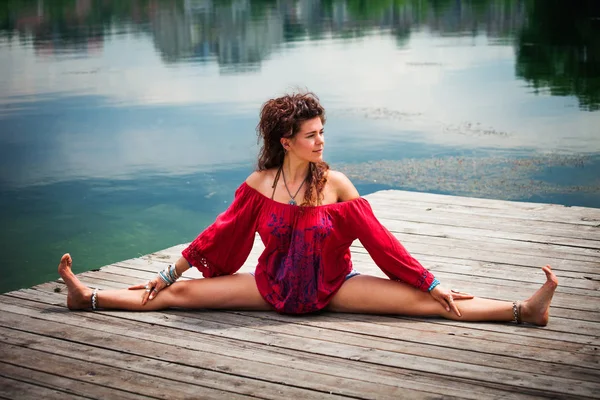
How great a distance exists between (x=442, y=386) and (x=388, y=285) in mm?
689

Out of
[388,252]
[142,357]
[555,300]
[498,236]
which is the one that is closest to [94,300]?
[142,357]

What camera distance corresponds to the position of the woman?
3.15 m

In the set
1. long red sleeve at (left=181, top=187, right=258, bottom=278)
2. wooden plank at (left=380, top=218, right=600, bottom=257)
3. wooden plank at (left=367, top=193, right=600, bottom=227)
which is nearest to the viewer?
long red sleeve at (left=181, top=187, right=258, bottom=278)

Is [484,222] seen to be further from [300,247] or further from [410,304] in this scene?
[300,247]

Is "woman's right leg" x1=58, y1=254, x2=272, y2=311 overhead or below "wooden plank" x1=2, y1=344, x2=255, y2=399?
overhead

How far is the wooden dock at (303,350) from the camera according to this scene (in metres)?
2.57

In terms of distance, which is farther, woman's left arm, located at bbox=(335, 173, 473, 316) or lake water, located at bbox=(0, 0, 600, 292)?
lake water, located at bbox=(0, 0, 600, 292)

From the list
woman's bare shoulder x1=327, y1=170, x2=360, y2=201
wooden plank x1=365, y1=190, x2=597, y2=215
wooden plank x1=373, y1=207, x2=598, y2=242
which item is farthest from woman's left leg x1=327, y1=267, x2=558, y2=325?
wooden plank x1=365, y1=190, x2=597, y2=215

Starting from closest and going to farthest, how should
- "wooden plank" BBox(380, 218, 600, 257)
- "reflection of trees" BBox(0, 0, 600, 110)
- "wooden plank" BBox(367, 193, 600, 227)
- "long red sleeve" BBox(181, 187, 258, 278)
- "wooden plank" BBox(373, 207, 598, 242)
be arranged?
"long red sleeve" BBox(181, 187, 258, 278) < "wooden plank" BBox(380, 218, 600, 257) < "wooden plank" BBox(373, 207, 598, 242) < "wooden plank" BBox(367, 193, 600, 227) < "reflection of trees" BBox(0, 0, 600, 110)

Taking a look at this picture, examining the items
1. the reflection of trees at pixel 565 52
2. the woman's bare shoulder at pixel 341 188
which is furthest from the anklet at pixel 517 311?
the reflection of trees at pixel 565 52

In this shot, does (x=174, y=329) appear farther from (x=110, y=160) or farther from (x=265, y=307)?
(x=110, y=160)

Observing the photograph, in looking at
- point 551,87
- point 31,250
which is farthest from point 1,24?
point 31,250

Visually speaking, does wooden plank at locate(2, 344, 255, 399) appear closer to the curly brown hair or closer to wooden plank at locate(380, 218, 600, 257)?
the curly brown hair

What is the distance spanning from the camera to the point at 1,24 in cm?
2634
